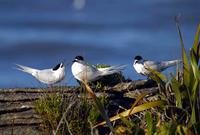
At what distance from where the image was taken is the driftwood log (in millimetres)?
14992

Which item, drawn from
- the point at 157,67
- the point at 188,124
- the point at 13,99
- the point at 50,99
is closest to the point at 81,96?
the point at 50,99

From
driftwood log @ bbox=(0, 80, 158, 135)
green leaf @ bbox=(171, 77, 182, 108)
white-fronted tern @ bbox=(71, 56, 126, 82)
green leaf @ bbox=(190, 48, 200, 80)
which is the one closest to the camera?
green leaf @ bbox=(190, 48, 200, 80)

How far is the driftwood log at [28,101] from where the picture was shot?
15.0 metres

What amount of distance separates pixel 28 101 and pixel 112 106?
5.07 feet

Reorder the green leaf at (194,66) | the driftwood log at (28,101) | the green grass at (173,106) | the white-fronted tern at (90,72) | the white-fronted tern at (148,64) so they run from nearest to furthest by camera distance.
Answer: the green grass at (173,106), the green leaf at (194,66), the driftwood log at (28,101), the white-fronted tern at (90,72), the white-fronted tern at (148,64)

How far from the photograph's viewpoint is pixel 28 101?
1582cm

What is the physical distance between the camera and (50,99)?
1507 cm

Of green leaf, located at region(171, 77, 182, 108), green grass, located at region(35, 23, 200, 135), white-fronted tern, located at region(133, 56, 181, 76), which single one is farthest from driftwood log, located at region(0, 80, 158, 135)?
green leaf, located at region(171, 77, 182, 108)

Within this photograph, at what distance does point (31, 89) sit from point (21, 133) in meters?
1.57

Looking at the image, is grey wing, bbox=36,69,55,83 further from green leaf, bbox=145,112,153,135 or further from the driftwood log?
green leaf, bbox=145,112,153,135

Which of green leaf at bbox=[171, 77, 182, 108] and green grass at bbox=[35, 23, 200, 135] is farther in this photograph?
green leaf at bbox=[171, 77, 182, 108]

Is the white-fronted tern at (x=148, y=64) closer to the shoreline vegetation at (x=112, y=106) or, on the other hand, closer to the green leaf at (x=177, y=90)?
the shoreline vegetation at (x=112, y=106)

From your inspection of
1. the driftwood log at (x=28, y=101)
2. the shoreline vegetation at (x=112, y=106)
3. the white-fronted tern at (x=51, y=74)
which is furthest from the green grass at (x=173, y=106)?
the white-fronted tern at (x=51, y=74)

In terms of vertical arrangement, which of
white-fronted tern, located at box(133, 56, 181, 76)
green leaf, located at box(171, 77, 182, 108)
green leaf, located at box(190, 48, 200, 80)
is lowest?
green leaf, located at box(171, 77, 182, 108)
